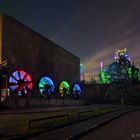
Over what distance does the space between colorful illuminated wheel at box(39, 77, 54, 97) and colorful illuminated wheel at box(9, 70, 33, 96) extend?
28.5ft

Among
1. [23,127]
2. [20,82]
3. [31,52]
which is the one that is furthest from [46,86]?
[23,127]

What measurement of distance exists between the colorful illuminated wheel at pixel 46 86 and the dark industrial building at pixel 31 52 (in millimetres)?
1511

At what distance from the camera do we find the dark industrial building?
6475 centimetres

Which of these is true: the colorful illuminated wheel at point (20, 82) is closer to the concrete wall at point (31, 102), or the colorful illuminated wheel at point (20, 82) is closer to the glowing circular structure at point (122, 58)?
the concrete wall at point (31, 102)

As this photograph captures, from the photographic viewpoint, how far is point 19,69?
69250mm

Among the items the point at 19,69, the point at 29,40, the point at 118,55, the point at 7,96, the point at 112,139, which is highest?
the point at 118,55

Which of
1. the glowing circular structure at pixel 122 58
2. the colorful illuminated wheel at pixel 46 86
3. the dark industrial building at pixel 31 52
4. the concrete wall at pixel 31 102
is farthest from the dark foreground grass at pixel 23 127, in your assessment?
the glowing circular structure at pixel 122 58

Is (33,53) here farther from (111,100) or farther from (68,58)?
(111,100)

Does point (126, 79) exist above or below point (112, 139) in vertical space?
above

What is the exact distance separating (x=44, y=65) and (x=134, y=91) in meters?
60.9

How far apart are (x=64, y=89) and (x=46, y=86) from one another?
1662 cm

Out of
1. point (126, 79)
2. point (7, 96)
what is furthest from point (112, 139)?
point (126, 79)

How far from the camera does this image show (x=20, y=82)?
68312mm

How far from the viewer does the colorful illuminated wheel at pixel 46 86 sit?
82562mm
